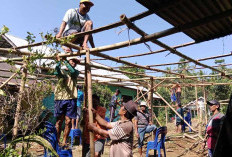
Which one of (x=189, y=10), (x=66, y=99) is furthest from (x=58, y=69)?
(x=189, y=10)

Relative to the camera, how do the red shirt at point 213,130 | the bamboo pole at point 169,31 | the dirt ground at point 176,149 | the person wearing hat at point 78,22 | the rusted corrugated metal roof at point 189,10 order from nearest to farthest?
1. the rusted corrugated metal roof at point 189,10
2. the bamboo pole at point 169,31
3. the person wearing hat at point 78,22
4. the red shirt at point 213,130
5. the dirt ground at point 176,149

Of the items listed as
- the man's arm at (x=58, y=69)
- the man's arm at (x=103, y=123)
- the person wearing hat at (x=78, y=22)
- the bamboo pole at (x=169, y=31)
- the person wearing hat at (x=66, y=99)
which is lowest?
the man's arm at (x=103, y=123)

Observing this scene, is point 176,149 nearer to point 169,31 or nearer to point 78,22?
point 78,22

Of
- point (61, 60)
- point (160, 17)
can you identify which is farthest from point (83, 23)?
point (160, 17)

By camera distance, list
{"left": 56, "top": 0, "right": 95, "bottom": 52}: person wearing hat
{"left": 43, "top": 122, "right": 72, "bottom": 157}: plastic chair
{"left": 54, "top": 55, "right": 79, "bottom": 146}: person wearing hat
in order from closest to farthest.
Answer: {"left": 43, "top": 122, "right": 72, "bottom": 157}: plastic chair
{"left": 54, "top": 55, "right": 79, "bottom": 146}: person wearing hat
{"left": 56, "top": 0, "right": 95, "bottom": 52}: person wearing hat

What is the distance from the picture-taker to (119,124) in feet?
10.3

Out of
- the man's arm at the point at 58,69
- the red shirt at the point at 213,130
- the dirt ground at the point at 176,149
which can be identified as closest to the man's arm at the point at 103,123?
the man's arm at the point at 58,69

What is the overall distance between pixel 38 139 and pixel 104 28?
1.79m

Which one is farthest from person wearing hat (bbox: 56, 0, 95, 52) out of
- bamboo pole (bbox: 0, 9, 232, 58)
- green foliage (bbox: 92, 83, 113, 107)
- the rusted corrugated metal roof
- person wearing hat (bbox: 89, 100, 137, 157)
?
green foliage (bbox: 92, 83, 113, 107)

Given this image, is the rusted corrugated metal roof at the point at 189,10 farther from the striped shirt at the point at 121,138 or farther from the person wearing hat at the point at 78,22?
the person wearing hat at the point at 78,22

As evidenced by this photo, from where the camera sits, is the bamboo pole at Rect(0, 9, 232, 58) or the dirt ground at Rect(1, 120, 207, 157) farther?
the dirt ground at Rect(1, 120, 207, 157)

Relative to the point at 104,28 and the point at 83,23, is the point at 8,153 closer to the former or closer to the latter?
the point at 104,28

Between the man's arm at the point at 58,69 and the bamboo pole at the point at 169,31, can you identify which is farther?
the man's arm at the point at 58,69

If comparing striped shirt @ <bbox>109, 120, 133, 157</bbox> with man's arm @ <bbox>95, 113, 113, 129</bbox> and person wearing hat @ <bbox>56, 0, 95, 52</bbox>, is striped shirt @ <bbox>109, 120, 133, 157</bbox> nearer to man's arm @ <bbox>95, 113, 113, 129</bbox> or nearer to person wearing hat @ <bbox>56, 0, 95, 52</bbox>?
man's arm @ <bbox>95, 113, 113, 129</bbox>
